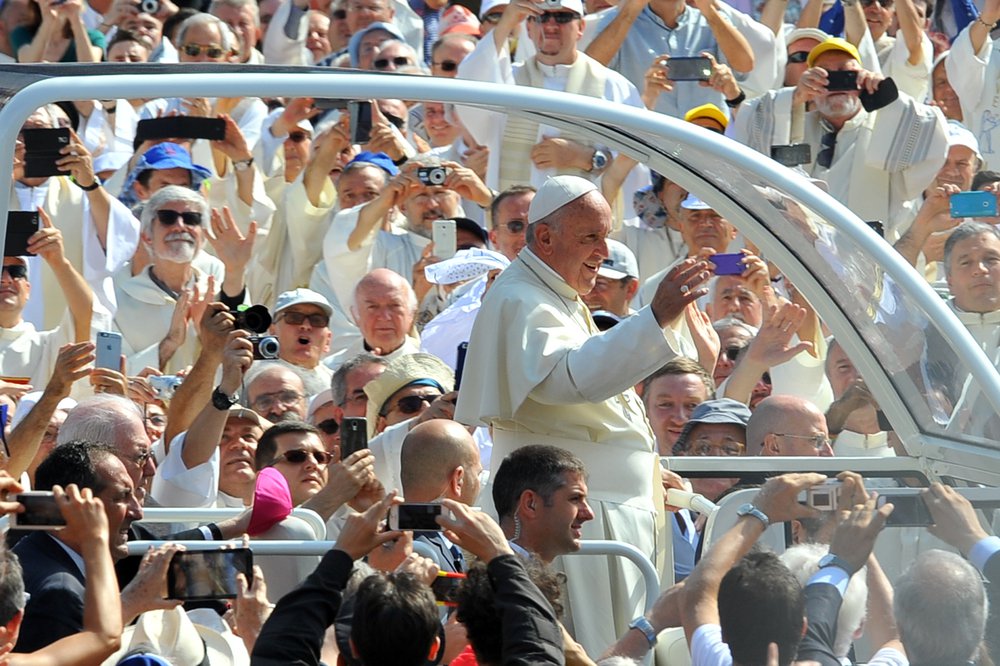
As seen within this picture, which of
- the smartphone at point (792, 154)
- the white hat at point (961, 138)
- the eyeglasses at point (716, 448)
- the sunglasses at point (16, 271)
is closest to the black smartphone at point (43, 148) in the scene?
the eyeglasses at point (716, 448)

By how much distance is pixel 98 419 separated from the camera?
5.98 metres

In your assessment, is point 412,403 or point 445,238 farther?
point 445,238

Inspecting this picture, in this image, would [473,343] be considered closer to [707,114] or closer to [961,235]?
[961,235]

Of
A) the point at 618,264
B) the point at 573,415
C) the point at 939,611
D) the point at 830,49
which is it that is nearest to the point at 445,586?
the point at 939,611

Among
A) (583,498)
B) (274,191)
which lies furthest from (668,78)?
(583,498)

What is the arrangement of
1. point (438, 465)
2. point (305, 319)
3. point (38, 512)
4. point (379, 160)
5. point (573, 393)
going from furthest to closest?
point (379, 160) < point (305, 319) < point (573, 393) < point (438, 465) < point (38, 512)

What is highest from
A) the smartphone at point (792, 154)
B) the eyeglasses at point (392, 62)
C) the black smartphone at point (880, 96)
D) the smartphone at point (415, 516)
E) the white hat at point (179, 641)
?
the black smartphone at point (880, 96)

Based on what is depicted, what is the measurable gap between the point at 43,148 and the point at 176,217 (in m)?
4.39

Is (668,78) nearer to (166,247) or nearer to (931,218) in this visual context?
(931,218)

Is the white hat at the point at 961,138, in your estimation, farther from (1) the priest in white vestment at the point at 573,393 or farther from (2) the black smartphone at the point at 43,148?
(2) the black smartphone at the point at 43,148

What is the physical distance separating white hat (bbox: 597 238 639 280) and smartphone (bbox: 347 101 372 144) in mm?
1240

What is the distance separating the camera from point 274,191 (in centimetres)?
1112

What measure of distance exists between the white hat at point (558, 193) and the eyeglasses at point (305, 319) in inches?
116

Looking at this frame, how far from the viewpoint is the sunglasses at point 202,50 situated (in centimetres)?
1073
